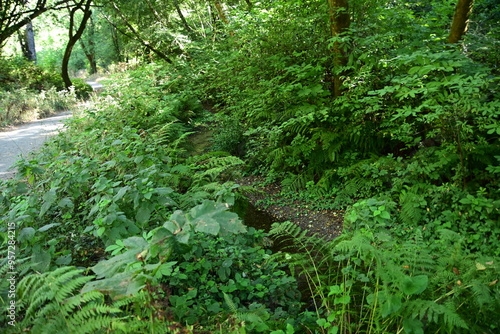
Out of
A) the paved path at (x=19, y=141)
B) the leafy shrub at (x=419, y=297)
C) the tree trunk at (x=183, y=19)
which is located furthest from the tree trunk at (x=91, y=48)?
the leafy shrub at (x=419, y=297)

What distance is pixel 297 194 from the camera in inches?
232

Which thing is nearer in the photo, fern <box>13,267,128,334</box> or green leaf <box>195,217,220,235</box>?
fern <box>13,267,128,334</box>

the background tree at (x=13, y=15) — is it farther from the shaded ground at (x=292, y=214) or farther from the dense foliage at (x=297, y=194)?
the shaded ground at (x=292, y=214)

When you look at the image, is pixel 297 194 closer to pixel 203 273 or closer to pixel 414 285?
pixel 203 273

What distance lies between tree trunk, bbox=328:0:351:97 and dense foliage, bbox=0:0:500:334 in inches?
Result: 1.7

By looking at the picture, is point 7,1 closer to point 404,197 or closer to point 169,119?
point 169,119

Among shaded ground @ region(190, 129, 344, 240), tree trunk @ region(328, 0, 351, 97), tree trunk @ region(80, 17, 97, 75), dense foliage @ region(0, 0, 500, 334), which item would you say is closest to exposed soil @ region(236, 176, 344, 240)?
shaded ground @ region(190, 129, 344, 240)

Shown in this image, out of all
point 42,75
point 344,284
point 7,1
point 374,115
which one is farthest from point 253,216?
point 42,75

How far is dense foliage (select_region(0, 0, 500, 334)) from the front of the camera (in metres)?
1.89

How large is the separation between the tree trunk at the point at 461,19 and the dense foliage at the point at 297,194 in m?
0.24

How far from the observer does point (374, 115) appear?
5.46 meters

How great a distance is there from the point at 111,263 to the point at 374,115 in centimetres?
479

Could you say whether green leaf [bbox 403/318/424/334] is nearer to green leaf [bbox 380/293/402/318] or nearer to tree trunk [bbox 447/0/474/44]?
green leaf [bbox 380/293/402/318]

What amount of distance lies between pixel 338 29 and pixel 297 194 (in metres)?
2.94
